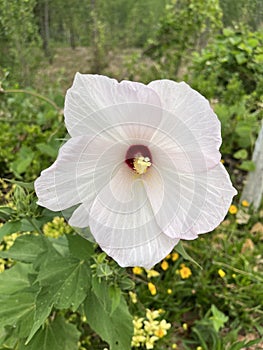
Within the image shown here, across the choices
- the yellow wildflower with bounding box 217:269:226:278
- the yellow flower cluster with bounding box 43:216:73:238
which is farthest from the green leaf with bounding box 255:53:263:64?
the yellow flower cluster with bounding box 43:216:73:238

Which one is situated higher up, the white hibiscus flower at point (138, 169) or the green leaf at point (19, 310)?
the white hibiscus flower at point (138, 169)

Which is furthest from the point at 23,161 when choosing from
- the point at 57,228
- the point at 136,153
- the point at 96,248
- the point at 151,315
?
the point at 136,153

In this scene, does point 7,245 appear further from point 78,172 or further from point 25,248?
point 78,172

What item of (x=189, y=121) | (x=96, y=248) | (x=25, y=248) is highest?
(x=189, y=121)

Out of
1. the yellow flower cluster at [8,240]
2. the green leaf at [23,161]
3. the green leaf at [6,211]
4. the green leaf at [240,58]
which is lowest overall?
the yellow flower cluster at [8,240]

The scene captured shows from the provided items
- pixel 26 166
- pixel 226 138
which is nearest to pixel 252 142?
pixel 226 138

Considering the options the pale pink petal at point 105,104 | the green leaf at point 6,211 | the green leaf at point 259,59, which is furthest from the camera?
the green leaf at point 259,59

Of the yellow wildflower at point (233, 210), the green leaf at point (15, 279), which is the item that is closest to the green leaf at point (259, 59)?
the yellow wildflower at point (233, 210)

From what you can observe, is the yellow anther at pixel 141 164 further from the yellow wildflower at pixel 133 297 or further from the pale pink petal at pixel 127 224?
the yellow wildflower at pixel 133 297
